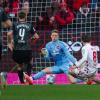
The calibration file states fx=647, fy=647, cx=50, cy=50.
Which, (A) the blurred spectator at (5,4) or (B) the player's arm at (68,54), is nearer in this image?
(B) the player's arm at (68,54)

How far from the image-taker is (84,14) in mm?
20672

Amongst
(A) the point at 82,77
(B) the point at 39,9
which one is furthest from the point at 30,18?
(A) the point at 82,77

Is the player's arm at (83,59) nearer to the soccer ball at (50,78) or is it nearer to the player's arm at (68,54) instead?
the player's arm at (68,54)

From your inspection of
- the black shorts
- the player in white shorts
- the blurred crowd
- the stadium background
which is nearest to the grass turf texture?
the player in white shorts

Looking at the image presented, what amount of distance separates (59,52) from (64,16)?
310cm

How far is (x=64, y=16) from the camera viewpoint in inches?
814

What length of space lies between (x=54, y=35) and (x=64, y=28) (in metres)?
2.83

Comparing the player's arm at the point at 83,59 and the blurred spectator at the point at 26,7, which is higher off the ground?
the blurred spectator at the point at 26,7

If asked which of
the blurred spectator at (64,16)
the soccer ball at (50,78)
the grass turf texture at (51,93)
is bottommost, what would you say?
the soccer ball at (50,78)

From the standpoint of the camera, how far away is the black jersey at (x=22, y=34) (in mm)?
16469

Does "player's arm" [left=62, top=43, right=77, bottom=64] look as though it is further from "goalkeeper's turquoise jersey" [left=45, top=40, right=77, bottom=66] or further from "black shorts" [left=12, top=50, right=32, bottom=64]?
"black shorts" [left=12, top=50, right=32, bottom=64]

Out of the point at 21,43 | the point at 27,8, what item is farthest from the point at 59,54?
the point at 27,8

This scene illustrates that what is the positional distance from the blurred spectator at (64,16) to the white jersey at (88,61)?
3767 mm

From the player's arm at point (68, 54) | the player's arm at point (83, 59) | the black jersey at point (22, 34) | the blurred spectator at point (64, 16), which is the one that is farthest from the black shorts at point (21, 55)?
the blurred spectator at point (64, 16)
